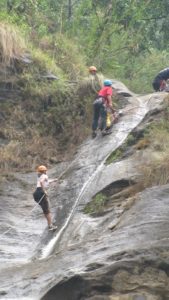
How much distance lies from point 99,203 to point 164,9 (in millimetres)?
20021

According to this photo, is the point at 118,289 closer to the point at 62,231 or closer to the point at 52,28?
the point at 62,231

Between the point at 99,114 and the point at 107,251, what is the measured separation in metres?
10.2

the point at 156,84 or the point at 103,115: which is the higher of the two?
the point at 103,115

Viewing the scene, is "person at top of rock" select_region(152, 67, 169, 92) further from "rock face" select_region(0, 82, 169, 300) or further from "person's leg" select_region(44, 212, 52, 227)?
"person's leg" select_region(44, 212, 52, 227)

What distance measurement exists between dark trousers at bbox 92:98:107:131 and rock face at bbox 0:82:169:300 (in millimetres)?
4006

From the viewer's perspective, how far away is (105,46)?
92.6 ft

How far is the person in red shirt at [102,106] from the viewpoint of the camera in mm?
19094

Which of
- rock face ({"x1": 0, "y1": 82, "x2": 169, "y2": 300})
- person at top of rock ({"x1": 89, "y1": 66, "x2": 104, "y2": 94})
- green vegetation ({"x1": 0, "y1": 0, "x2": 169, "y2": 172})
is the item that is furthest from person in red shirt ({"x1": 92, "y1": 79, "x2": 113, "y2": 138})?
rock face ({"x1": 0, "y1": 82, "x2": 169, "y2": 300})

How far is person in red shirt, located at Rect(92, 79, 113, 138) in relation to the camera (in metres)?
19.1

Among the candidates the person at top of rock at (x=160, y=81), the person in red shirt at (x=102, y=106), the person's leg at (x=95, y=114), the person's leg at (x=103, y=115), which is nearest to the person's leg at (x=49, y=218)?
the person in red shirt at (x=102, y=106)

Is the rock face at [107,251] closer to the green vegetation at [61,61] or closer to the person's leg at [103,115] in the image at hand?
the green vegetation at [61,61]

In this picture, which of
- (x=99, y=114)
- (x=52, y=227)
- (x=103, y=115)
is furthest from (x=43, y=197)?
(x=99, y=114)

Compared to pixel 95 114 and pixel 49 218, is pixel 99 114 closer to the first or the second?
pixel 95 114

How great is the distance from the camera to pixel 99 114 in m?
19.4
